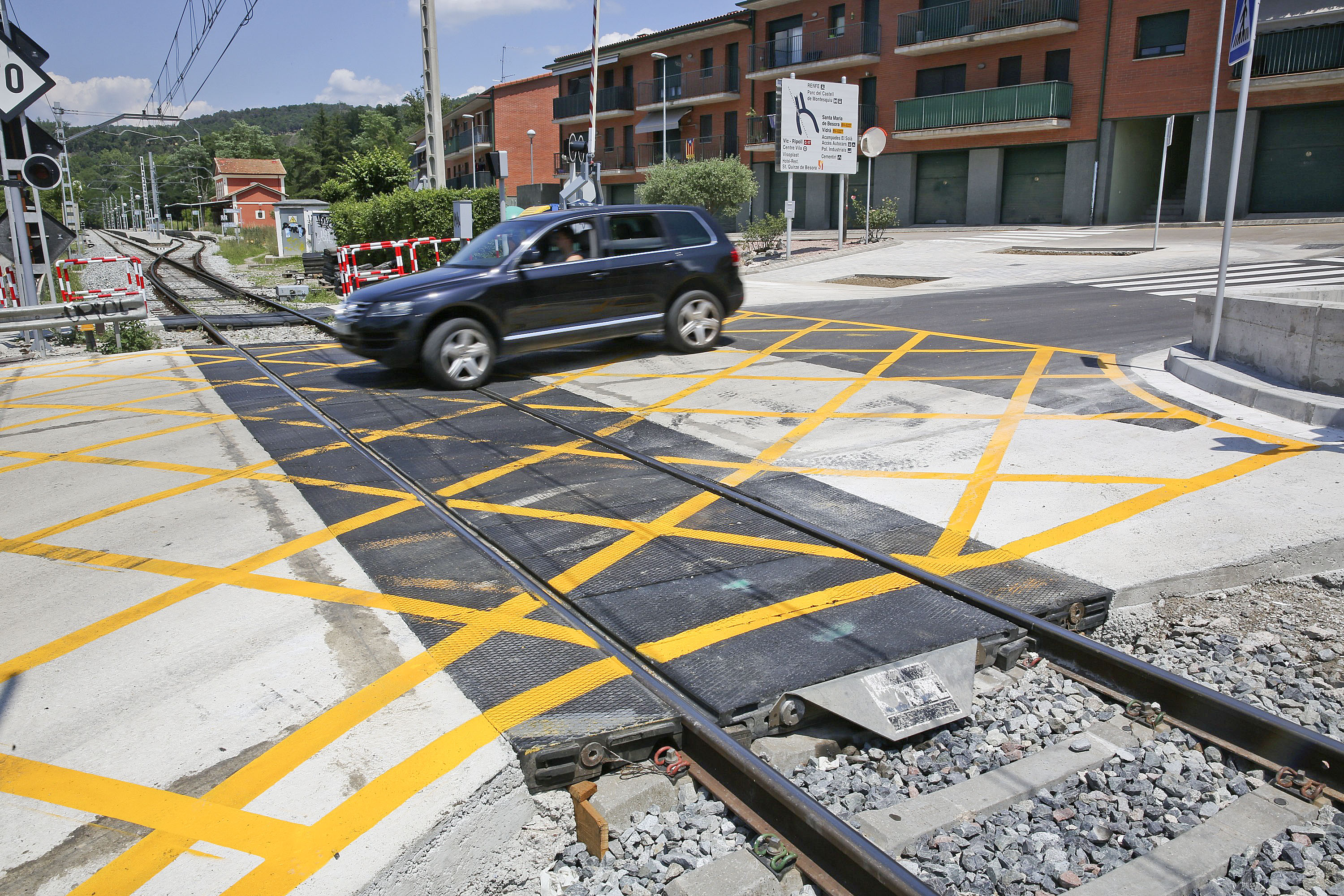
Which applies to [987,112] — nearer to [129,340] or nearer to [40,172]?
[129,340]

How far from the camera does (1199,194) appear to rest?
28.2m

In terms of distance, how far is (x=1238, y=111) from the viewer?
27.2ft

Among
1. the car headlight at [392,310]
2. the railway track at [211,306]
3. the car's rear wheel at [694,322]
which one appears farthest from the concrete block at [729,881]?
the railway track at [211,306]

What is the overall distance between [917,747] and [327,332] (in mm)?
13691

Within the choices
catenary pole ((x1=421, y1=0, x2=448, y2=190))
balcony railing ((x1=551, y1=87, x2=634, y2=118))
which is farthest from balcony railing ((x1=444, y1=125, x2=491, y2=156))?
catenary pole ((x1=421, y1=0, x2=448, y2=190))

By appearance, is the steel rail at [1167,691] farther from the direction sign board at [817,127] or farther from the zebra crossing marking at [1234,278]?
the direction sign board at [817,127]

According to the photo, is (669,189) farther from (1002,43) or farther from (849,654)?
(849,654)

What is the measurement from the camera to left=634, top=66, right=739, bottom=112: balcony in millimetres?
44625

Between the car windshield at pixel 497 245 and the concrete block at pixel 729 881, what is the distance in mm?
8071

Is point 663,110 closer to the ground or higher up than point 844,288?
higher up

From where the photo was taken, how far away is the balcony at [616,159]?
51.1m

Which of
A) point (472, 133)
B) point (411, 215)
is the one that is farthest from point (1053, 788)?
point (472, 133)

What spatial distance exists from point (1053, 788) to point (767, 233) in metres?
26.1

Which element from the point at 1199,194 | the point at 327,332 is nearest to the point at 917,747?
the point at 327,332
